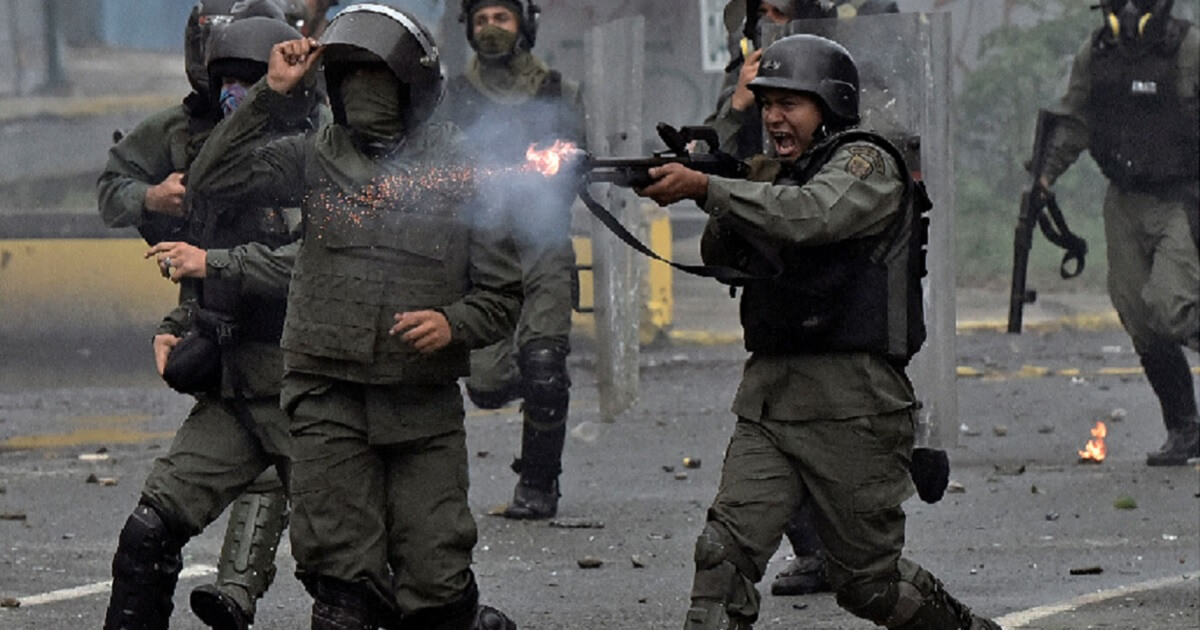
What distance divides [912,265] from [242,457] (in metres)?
1.81

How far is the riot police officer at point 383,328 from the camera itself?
5.65m

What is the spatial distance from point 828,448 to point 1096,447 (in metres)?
5.53

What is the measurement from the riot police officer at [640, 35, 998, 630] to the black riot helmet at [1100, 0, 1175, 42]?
499cm

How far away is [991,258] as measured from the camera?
18172 millimetres

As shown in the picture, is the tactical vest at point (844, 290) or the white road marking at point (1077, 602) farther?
the white road marking at point (1077, 602)

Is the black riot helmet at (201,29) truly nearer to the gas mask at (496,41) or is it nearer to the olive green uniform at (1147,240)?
the gas mask at (496,41)

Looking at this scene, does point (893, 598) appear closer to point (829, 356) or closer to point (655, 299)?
point (829, 356)

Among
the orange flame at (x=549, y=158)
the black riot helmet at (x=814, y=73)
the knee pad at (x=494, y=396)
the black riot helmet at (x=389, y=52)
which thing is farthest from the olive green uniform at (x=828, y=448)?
the knee pad at (x=494, y=396)

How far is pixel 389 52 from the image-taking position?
563cm

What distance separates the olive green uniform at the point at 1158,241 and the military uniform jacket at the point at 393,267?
545 cm

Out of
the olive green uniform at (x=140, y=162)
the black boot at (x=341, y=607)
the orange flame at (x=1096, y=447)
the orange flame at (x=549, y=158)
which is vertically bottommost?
the orange flame at (x=1096, y=447)

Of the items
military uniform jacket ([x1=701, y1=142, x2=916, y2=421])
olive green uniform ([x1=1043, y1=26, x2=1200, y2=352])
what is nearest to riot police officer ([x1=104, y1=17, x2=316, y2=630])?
military uniform jacket ([x1=701, y1=142, x2=916, y2=421])

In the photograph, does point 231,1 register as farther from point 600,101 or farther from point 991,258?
point 991,258

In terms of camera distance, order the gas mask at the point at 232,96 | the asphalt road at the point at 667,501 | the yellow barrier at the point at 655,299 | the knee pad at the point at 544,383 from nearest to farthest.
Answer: the gas mask at the point at 232,96 → the asphalt road at the point at 667,501 → the knee pad at the point at 544,383 → the yellow barrier at the point at 655,299
